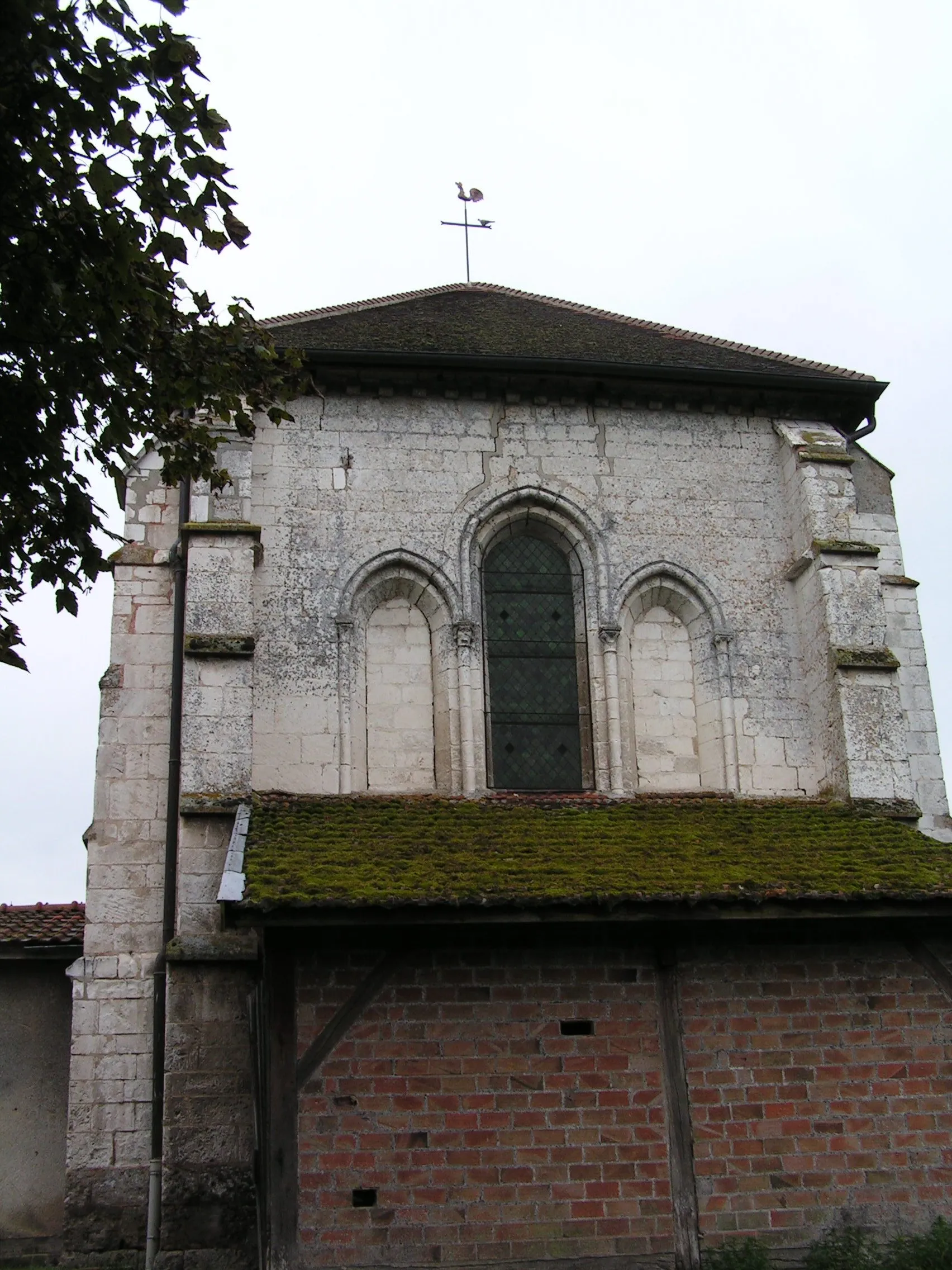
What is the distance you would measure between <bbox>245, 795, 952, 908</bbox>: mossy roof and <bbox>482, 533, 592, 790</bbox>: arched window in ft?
2.08

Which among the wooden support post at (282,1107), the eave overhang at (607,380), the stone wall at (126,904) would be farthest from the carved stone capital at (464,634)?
the wooden support post at (282,1107)

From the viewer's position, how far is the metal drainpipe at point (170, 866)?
10766 mm

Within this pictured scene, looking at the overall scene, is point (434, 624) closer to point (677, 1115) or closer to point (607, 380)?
point (607, 380)

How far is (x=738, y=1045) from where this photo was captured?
32.8ft

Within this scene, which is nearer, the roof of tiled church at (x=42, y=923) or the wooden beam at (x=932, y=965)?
the wooden beam at (x=932, y=965)

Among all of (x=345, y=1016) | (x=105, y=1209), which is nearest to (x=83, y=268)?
(x=345, y=1016)

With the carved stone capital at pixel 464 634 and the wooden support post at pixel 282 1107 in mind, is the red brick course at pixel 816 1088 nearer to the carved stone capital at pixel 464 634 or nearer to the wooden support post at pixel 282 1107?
the wooden support post at pixel 282 1107

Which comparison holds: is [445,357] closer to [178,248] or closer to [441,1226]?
[178,248]

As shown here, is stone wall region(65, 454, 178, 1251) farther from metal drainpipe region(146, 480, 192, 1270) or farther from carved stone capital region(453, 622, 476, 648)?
carved stone capital region(453, 622, 476, 648)

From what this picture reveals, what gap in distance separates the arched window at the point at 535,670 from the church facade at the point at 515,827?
0.11 ft

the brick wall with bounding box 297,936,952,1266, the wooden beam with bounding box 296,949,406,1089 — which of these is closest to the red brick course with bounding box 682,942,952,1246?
the brick wall with bounding box 297,936,952,1266

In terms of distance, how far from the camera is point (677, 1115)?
32.0 ft

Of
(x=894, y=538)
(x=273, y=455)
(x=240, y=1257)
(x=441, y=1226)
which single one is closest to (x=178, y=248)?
(x=273, y=455)

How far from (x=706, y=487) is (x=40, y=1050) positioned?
7.90m
